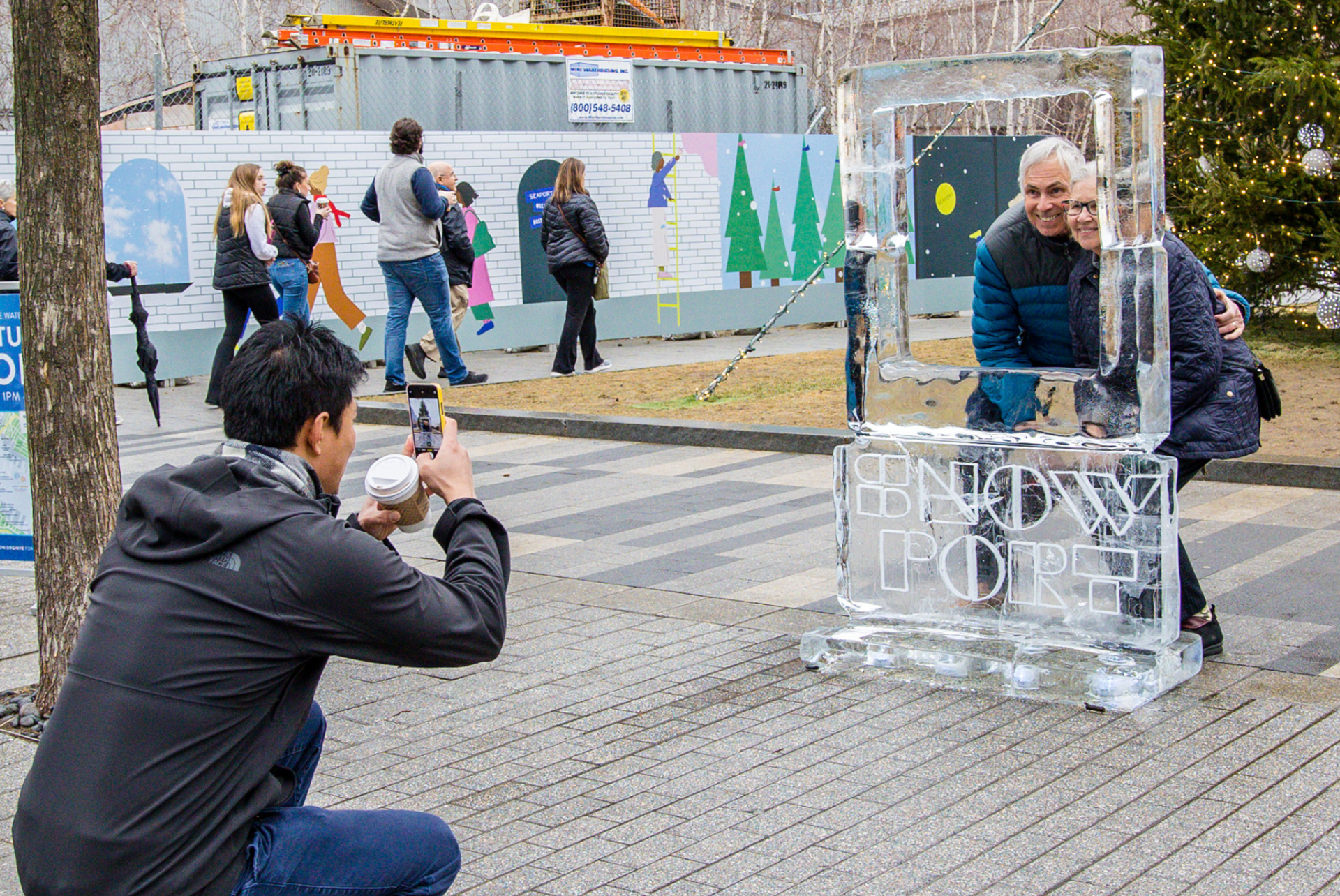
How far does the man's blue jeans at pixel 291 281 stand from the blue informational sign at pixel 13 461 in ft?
18.8

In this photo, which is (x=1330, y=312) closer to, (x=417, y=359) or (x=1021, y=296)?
(x=417, y=359)

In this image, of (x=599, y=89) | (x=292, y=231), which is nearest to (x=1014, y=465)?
(x=292, y=231)

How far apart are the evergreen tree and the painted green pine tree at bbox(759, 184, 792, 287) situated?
4.65m

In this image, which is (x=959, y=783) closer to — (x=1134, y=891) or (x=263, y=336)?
(x=1134, y=891)

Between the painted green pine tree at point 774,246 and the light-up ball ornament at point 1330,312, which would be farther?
the painted green pine tree at point 774,246

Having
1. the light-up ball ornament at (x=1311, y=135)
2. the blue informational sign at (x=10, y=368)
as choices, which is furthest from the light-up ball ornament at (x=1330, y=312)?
the blue informational sign at (x=10, y=368)

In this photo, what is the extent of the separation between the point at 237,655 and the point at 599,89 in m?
16.0

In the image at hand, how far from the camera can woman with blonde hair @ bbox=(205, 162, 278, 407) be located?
1127 cm

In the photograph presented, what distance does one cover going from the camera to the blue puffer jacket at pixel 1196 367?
4547mm

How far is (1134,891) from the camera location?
3.22 metres

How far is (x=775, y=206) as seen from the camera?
16.7 m

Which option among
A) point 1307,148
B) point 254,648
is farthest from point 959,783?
point 1307,148

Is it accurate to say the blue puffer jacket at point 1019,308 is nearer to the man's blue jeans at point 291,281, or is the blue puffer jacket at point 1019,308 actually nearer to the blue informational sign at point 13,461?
the blue informational sign at point 13,461

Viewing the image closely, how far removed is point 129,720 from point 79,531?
2529 mm
